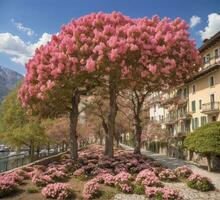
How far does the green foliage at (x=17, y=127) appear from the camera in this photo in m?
38.6

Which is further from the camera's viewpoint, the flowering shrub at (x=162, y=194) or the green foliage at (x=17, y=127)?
the green foliage at (x=17, y=127)

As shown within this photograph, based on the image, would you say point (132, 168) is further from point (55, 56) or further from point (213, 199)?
point (55, 56)

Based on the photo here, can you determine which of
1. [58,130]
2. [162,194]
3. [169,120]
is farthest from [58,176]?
[169,120]

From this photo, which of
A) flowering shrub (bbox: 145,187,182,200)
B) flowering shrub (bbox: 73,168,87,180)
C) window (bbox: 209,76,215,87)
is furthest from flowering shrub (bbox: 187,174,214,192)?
window (bbox: 209,76,215,87)

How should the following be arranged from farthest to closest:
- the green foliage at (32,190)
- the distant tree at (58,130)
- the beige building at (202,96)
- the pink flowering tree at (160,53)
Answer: the distant tree at (58,130), the beige building at (202,96), the pink flowering tree at (160,53), the green foliage at (32,190)

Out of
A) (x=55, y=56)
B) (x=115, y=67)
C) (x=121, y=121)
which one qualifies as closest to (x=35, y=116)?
(x=55, y=56)

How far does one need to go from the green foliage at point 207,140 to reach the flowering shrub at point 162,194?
9975 millimetres

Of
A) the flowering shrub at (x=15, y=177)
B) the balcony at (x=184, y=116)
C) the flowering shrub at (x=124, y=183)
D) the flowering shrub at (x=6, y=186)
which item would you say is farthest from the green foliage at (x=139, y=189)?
the balcony at (x=184, y=116)

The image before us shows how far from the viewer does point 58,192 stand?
14555mm

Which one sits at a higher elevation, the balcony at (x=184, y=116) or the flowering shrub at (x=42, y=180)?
the balcony at (x=184, y=116)

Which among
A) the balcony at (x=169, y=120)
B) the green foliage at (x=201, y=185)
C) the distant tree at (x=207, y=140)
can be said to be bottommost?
the green foliage at (x=201, y=185)

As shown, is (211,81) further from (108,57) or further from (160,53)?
(108,57)

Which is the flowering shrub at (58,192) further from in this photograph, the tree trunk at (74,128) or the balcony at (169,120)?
the balcony at (169,120)

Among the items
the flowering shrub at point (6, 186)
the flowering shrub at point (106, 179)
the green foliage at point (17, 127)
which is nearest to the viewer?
the flowering shrub at point (6, 186)
